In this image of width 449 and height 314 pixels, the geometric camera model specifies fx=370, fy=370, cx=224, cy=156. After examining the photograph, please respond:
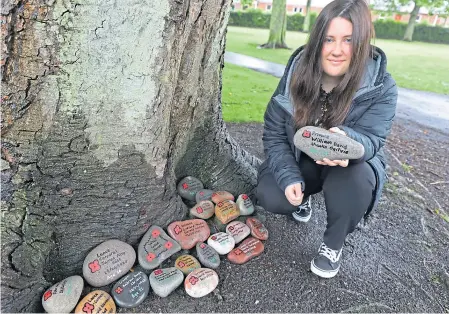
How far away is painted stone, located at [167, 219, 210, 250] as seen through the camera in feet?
6.83

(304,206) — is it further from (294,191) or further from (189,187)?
(189,187)

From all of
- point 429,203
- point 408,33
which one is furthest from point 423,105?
point 408,33

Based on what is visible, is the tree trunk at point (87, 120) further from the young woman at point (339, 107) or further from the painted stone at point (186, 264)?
the young woman at point (339, 107)

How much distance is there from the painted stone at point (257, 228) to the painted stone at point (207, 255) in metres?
0.31

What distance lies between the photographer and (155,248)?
1.99 meters

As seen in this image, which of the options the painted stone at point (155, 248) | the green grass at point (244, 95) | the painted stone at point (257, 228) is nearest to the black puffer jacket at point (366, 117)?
the painted stone at point (257, 228)

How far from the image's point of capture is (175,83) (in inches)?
71.6

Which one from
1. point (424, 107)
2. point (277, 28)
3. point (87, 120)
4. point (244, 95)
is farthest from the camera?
point (277, 28)

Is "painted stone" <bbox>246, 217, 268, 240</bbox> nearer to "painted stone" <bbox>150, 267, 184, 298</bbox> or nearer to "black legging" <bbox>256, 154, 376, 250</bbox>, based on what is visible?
"black legging" <bbox>256, 154, 376, 250</bbox>

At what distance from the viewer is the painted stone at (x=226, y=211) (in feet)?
7.49

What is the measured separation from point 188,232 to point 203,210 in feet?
0.70

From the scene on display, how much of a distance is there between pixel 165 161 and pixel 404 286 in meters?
1.47

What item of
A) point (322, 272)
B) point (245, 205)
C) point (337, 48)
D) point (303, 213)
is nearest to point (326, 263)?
point (322, 272)

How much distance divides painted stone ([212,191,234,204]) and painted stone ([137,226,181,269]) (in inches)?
17.8
